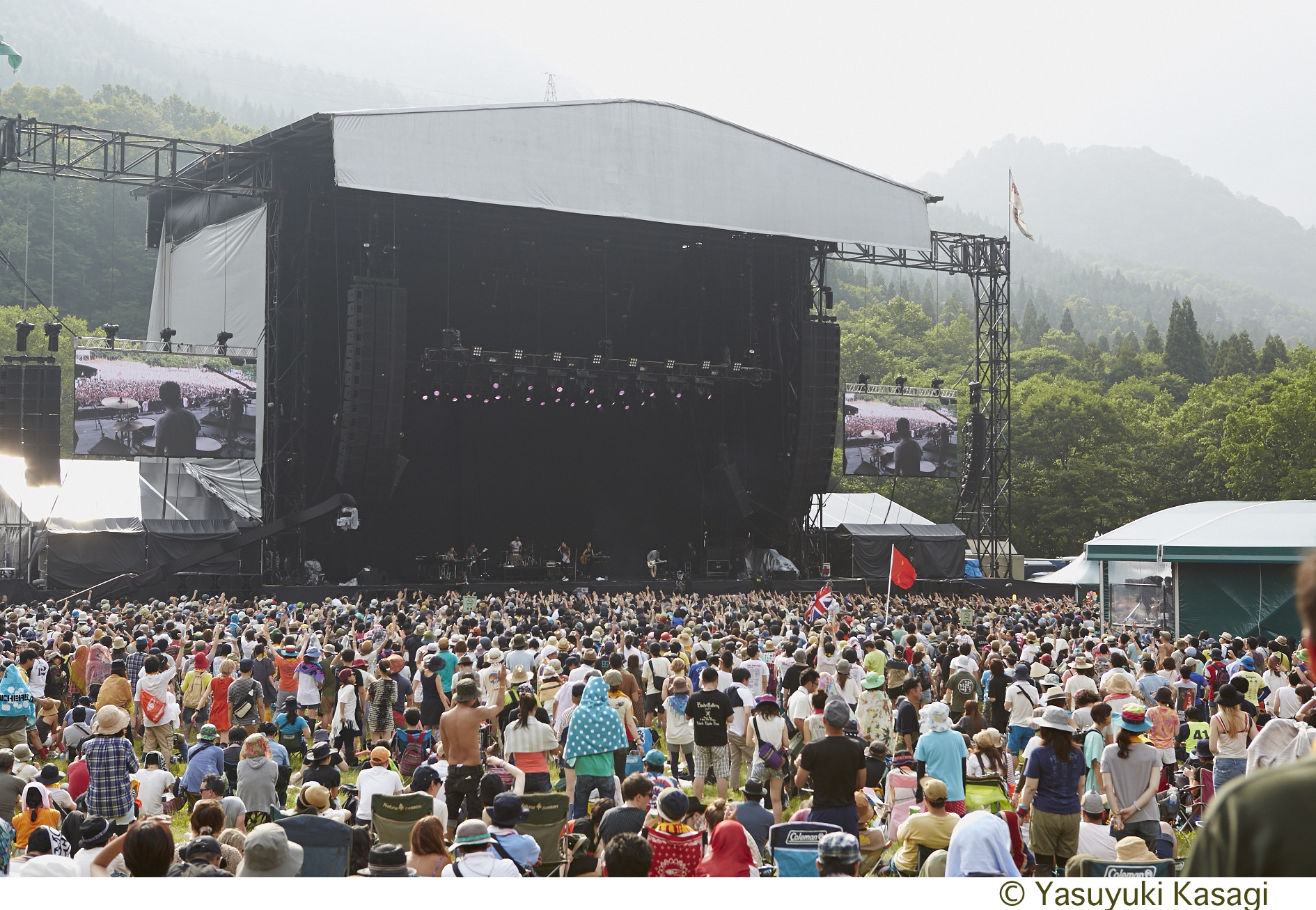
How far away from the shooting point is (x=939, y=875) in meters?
6.01

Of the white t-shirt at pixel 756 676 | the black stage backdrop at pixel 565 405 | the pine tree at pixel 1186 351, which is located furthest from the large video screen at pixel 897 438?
the pine tree at pixel 1186 351

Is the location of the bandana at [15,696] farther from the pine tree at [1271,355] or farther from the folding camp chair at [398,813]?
the pine tree at [1271,355]

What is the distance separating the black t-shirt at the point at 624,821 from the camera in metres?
6.52

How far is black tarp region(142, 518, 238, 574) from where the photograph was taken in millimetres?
27125

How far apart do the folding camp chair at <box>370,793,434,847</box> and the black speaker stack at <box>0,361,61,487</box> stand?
2169 centimetres

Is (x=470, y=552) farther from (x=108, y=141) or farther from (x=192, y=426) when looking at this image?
(x=108, y=141)

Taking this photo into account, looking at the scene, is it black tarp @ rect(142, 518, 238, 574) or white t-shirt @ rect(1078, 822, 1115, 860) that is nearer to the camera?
white t-shirt @ rect(1078, 822, 1115, 860)

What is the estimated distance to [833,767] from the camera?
23.8ft

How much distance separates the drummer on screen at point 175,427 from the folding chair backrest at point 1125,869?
79.7 feet

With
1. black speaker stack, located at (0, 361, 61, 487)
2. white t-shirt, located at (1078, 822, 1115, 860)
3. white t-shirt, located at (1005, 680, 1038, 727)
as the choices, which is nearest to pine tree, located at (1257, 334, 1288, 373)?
black speaker stack, located at (0, 361, 61, 487)

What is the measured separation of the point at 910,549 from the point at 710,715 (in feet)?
84.0

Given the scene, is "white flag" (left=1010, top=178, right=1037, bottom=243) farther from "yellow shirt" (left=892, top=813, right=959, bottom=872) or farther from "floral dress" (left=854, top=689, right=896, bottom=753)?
"yellow shirt" (left=892, top=813, right=959, bottom=872)

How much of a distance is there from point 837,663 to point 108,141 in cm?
2020

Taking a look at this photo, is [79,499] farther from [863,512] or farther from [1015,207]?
[1015,207]
